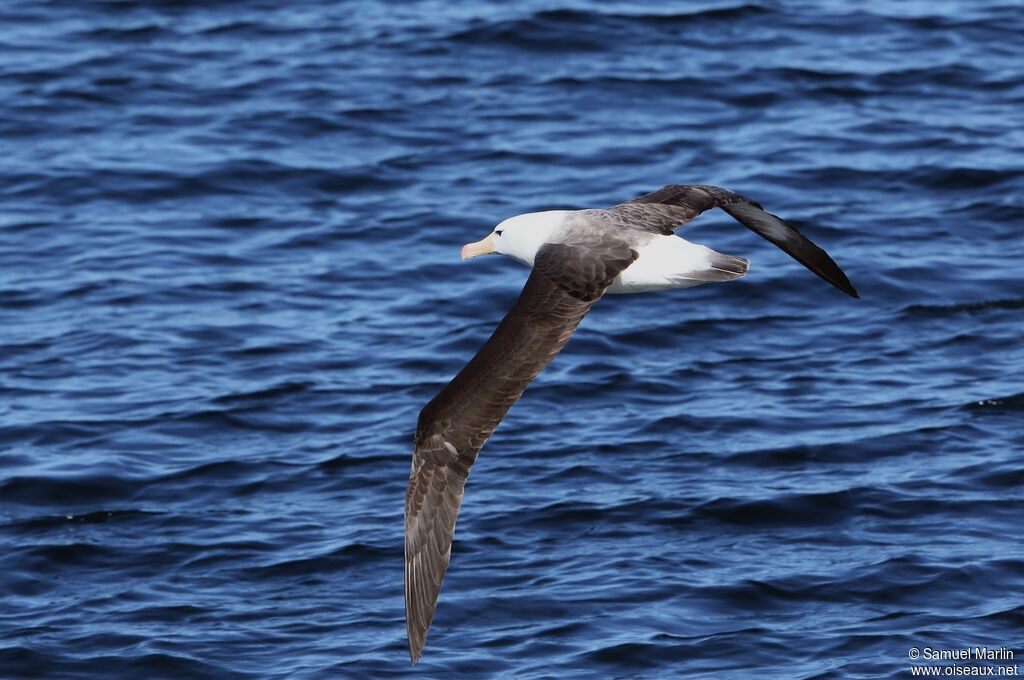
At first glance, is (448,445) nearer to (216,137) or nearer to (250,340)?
(250,340)

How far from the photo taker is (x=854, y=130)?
55.0ft

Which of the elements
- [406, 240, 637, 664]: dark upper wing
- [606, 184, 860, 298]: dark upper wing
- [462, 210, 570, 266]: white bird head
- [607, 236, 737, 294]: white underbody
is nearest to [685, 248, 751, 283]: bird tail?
[607, 236, 737, 294]: white underbody

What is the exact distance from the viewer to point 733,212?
1021 centimetres

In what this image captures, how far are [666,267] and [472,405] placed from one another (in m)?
1.38

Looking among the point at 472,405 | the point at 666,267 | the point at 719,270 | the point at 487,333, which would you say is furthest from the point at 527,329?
the point at 487,333

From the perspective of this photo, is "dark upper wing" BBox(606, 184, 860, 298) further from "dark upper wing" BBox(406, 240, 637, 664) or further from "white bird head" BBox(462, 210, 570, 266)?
"dark upper wing" BBox(406, 240, 637, 664)

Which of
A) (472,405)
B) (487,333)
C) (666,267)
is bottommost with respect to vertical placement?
(487,333)

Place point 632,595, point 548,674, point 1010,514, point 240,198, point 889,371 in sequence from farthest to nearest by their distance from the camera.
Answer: point 240,198 → point 889,371 → point 1010,514 → point 632,595 → point 548,674

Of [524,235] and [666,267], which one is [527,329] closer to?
[666,267]

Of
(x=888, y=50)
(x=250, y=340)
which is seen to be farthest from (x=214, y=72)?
(x=888, y=50)

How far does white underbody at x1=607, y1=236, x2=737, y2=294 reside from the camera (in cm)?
912

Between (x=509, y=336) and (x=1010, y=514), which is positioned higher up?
(x=509, y=336)

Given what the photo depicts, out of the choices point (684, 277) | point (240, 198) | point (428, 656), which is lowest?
point (428, 656)

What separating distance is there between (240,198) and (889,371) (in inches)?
238
